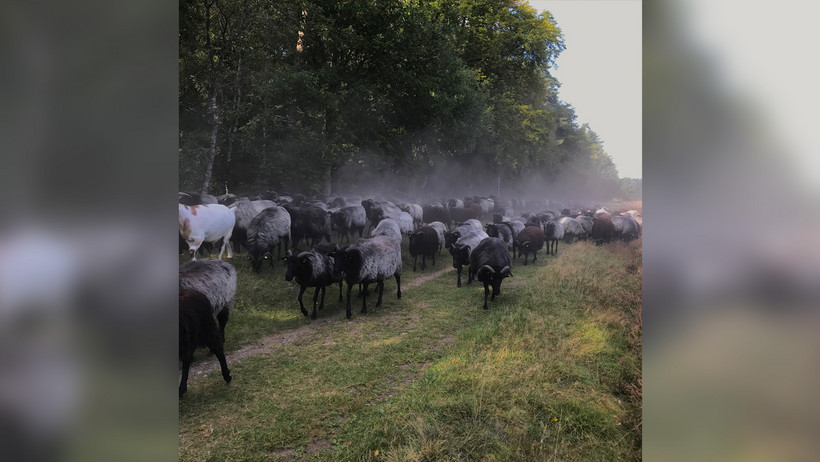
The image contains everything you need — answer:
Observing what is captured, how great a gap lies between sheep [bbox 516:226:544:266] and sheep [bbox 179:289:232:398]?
3.61m

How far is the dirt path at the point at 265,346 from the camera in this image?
2807 mm

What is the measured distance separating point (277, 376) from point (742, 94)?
3.23m

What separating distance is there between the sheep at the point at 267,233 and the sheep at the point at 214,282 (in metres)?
0.49

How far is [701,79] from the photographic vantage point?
1.93 metres

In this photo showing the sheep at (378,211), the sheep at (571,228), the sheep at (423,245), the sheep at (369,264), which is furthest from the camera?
the sheep at (378,211)

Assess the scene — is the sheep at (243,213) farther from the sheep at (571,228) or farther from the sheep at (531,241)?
the sheep at (571,228)

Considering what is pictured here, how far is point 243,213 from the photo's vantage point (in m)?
4.50

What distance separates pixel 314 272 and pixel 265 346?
107cm

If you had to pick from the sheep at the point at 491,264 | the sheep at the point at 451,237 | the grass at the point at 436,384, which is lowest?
the grass at the point at 436,384

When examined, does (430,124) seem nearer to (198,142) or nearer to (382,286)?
(382,286)

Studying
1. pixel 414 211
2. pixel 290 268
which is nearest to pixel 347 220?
pixel 414 211

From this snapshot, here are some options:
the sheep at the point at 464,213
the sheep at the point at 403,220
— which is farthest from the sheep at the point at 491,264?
the sheep at the point at 403,220

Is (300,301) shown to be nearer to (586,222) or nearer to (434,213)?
(586,222)

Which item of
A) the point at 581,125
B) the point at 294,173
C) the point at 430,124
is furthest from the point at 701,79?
the point at 294,173
